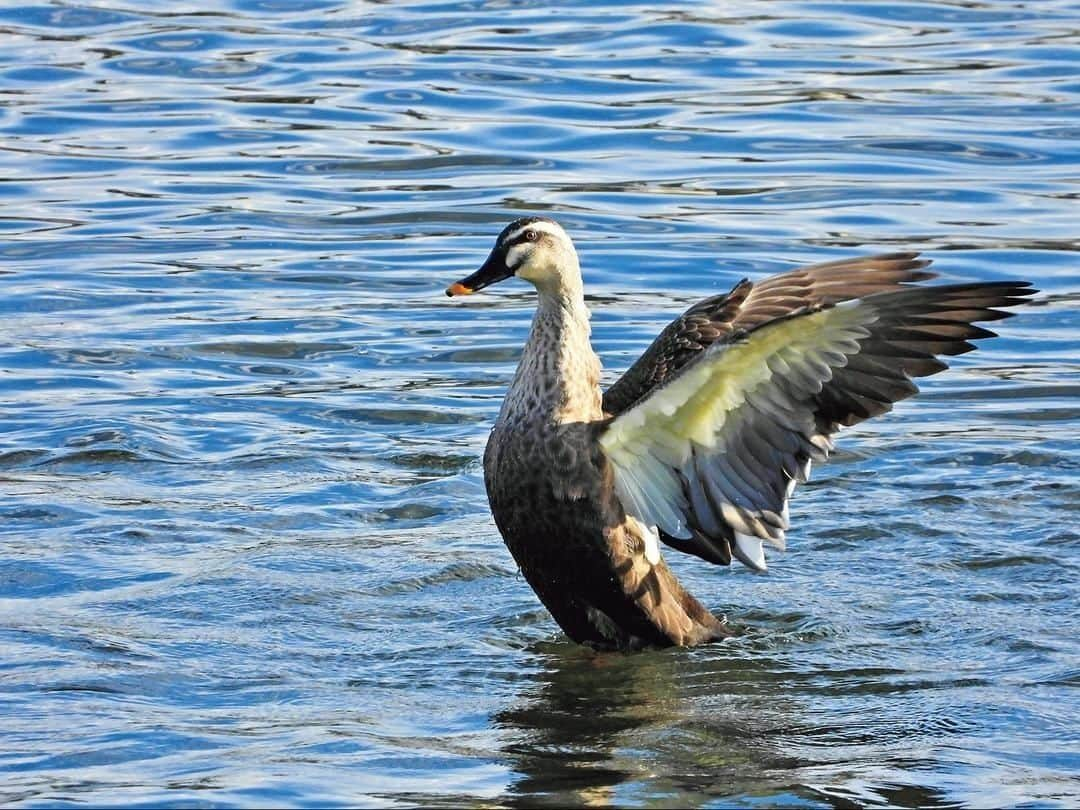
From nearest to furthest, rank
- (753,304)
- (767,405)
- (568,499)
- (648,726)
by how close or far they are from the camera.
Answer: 1. (648,726)
2. (767,405)
3. (568,499)
4. (753,304)

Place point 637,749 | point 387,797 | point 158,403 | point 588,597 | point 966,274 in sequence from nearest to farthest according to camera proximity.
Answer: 1. point 387,797
2. point 637,749
3. point 588,597
4. point 158,403
5. point 966,274

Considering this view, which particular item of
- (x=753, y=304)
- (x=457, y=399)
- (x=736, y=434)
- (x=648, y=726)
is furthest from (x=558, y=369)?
(x=457, y=399)

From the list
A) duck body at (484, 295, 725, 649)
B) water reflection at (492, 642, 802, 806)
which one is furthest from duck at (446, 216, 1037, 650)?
water reflection at (492, 642, 802, 806)

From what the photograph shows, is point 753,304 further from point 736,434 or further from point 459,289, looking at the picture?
point 459,289

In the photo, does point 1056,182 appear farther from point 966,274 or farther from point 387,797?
point 387,797

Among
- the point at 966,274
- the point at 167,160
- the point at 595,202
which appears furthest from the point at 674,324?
the point at 167,160

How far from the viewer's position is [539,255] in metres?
7.58

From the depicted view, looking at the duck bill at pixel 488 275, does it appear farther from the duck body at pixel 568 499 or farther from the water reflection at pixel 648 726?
the water reflection at pixel 648 726

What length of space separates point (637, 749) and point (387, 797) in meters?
0.94

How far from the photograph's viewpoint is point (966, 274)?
12.5 meters

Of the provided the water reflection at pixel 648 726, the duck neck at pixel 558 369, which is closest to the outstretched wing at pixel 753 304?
the duck neck at pixel 558 369

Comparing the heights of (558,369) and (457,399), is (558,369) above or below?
above

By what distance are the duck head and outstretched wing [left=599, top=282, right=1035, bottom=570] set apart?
63cm

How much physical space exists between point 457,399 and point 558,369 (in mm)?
3240
